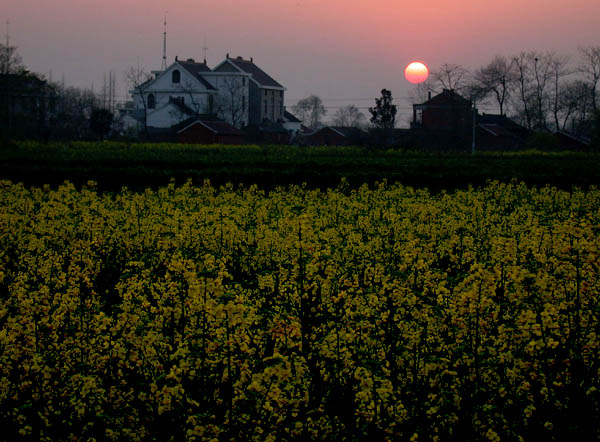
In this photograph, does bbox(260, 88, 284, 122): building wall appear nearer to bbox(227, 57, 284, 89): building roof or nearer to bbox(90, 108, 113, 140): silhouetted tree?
bbox(227, 57, 284, 89): building roof

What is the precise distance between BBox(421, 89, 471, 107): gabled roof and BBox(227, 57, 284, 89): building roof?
30.3 metres

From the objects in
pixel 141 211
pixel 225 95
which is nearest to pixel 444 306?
pixel 141 211

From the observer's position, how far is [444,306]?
791 centimetres

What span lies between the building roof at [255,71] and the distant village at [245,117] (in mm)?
225

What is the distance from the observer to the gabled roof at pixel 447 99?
3356 inches

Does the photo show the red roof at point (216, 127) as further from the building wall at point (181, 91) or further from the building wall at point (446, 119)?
the building wall at point (446, 119)

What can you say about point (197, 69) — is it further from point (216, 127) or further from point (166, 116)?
point (216, 127)

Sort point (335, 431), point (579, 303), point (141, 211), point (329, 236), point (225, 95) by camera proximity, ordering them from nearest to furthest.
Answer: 1. point (335, 431)
2. point (579, 303)
3. point (329, 236)
4. point (141, 211)
5. point (225, 95)

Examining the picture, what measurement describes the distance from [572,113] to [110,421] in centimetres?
10771

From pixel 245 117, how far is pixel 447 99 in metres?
31.7

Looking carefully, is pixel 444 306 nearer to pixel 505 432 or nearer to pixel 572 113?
pixel 505 432

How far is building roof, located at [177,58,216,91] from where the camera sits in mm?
99812

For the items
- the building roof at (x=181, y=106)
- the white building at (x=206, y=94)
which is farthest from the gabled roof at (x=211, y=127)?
the building roof at (x=181, y=106)

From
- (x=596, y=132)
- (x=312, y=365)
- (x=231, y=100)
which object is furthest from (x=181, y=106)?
(x=312, y=365)
